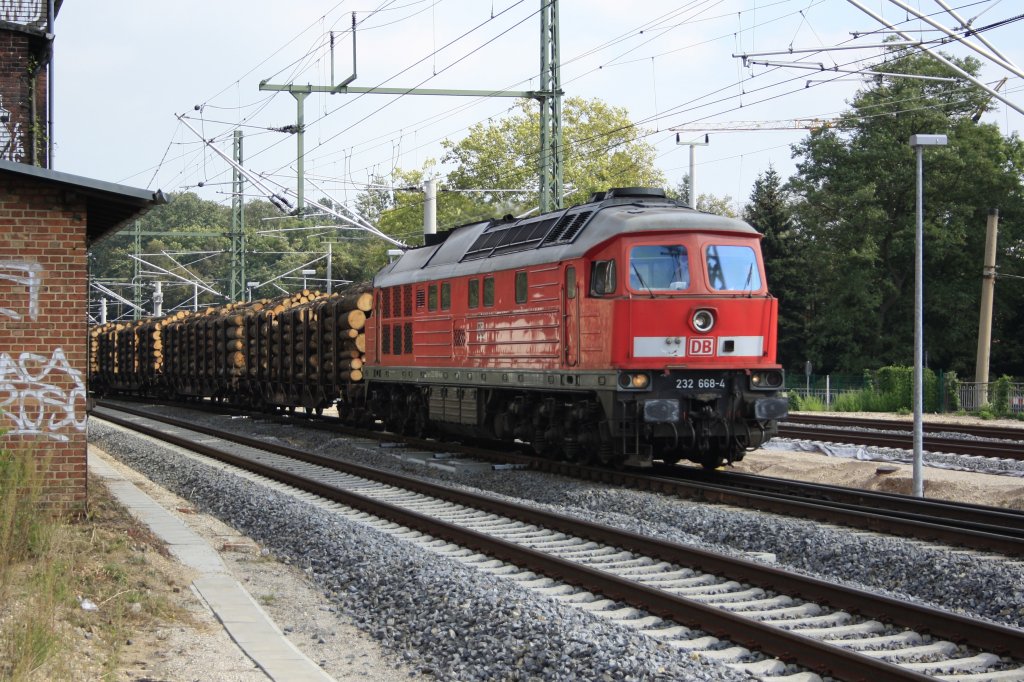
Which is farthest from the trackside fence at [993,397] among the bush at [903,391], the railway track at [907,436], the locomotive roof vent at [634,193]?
the locomotive roof vent at [634,193]

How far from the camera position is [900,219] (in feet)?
173

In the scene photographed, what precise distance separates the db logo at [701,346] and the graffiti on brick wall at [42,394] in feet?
26.1

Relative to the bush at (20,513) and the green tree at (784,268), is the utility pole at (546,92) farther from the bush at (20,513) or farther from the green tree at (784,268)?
the green tree at (784,268)

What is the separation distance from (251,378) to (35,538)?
27878 mm

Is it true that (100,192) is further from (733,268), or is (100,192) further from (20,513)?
(733,268)

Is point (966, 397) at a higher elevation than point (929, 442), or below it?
higher

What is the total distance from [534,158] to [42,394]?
52.8 meters

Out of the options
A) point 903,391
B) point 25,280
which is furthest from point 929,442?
point 25,280

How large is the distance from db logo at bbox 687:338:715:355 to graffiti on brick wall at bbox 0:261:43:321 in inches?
328

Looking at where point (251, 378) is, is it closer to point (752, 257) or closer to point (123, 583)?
point (752, 257)

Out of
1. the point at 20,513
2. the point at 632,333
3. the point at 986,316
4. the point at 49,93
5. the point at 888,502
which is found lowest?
the point at 888,502

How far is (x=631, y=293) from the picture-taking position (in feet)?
51.1

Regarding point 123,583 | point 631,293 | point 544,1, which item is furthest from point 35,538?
point 544,1

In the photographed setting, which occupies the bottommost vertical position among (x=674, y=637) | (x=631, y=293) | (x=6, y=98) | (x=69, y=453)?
(x=674, y=637)
